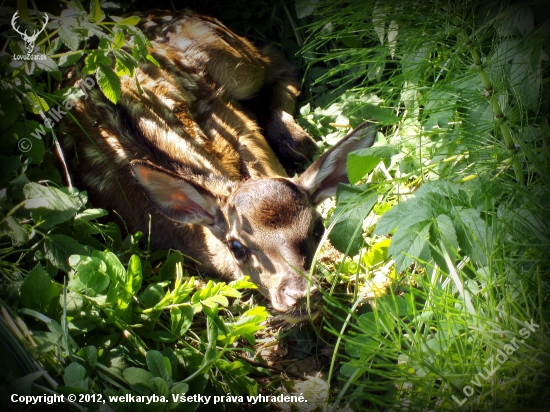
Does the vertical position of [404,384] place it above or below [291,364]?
above

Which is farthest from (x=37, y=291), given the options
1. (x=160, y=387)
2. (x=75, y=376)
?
(x=160, y=387)

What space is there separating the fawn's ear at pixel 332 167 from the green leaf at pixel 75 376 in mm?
1777

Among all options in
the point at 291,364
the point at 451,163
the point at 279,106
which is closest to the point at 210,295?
the point at 291,364

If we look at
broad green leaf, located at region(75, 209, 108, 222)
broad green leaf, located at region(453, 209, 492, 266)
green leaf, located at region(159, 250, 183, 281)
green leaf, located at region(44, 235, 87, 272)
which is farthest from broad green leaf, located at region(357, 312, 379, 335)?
broad green leaf, located at region(75, 209, 108, 222)

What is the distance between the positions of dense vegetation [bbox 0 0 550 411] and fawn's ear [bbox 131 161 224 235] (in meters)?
0.35

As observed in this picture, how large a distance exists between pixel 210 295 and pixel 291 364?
33.0 inches

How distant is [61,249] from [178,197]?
2.82 ft

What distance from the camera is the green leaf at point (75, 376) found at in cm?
202

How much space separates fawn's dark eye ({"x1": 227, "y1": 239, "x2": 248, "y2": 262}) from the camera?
3.24 meters

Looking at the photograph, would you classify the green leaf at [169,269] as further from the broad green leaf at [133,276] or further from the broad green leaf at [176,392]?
the broad green leaf at [176,392]

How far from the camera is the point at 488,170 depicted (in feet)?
8.40

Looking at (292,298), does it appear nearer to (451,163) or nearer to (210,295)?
(210,295)

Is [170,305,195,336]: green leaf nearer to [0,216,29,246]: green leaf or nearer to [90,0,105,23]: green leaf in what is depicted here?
[0,216,29,246]: green leaf

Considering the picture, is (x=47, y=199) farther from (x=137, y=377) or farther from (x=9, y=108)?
(x=137, y=377)
